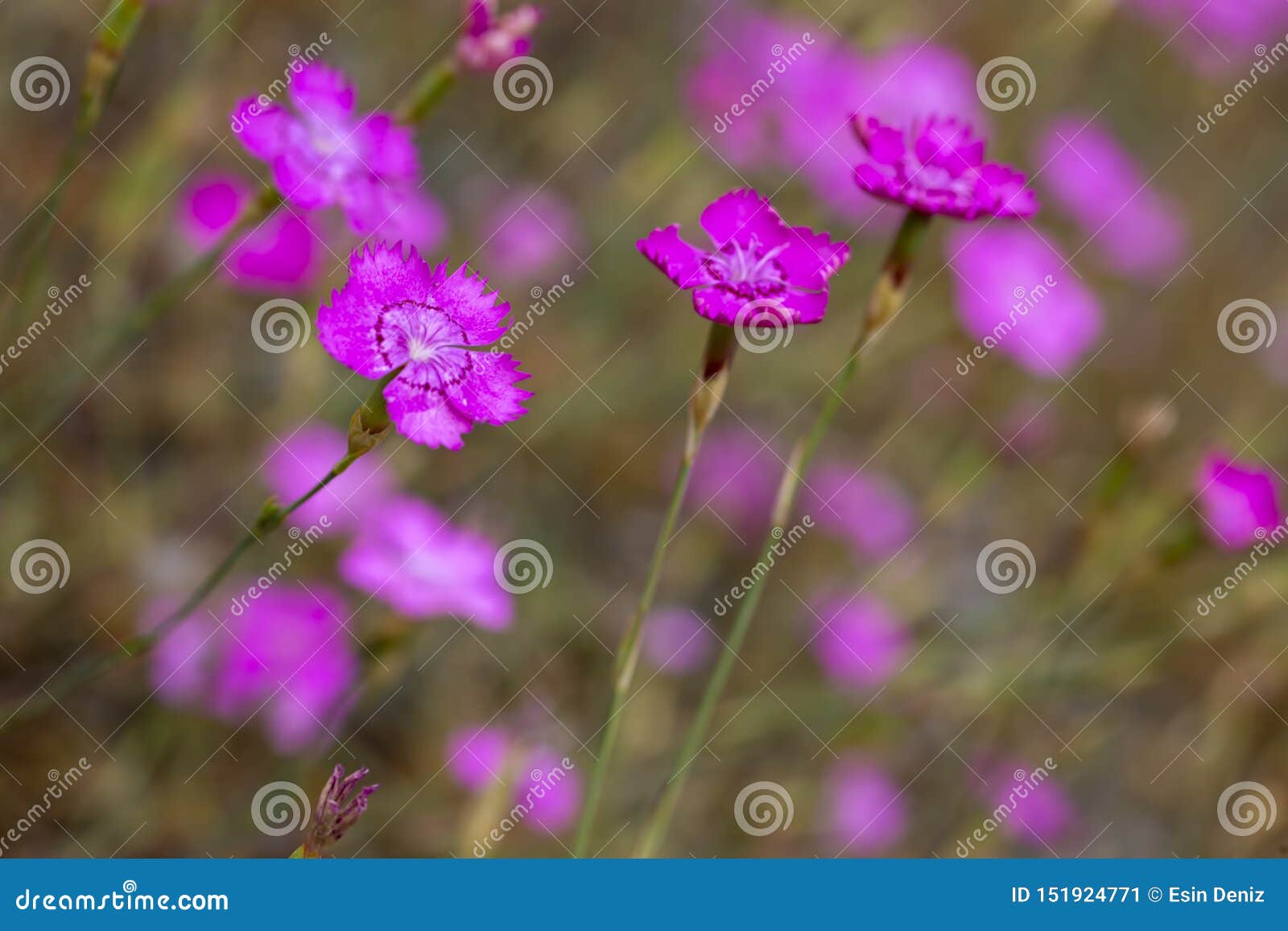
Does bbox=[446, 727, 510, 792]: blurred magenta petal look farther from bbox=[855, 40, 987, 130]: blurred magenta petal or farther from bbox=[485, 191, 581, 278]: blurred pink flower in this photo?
bbox=[855, 40, 987, 130]: blurred magenta petal

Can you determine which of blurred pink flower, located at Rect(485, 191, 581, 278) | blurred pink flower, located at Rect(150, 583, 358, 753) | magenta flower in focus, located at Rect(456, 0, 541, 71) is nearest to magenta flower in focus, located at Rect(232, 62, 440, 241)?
magenta flower in focus, located at Rect(456, 0, 541, 71)

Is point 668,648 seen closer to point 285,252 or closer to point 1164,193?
point 285,252

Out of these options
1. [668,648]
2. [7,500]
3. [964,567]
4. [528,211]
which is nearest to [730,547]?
[668,648]

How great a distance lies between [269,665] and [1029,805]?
1.61 meters

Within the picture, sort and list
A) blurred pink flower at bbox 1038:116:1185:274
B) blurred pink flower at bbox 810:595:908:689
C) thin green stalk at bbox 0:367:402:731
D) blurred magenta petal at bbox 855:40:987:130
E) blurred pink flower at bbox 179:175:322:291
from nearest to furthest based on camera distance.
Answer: thin green stalk at bbox 0:367:402:731, blurred pink flower at bbox 179:175:322:291, blurred pink flower at bbox 810:595:908:689, blurred magenta petal at bbox 855:40:987:130, blurred pink flower at bbox 1038:116:1185:274

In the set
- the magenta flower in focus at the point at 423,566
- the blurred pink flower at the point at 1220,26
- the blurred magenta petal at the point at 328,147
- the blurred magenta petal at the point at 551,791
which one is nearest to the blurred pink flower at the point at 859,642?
the blurred magenta petal at the point at 551,791

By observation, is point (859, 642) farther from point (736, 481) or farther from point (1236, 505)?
point (1236, 505)

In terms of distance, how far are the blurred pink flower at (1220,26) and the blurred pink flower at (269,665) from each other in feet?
8.53

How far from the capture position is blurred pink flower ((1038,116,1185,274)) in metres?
2.87

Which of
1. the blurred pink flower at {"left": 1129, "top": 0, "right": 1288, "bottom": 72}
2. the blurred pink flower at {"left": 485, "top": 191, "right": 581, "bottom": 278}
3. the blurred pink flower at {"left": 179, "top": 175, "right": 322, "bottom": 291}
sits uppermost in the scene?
the blurred pink flower at {"left": 1129, "top": 0, "right": 1288, "bottom": 72}

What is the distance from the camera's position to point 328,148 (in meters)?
1.21

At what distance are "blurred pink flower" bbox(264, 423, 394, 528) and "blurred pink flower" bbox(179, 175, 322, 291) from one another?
0.30m

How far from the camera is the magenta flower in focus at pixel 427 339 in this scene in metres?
0.95

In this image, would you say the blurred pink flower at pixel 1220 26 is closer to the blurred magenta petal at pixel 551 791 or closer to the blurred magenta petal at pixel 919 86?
the blurred magenta petal at pixel 919 86
